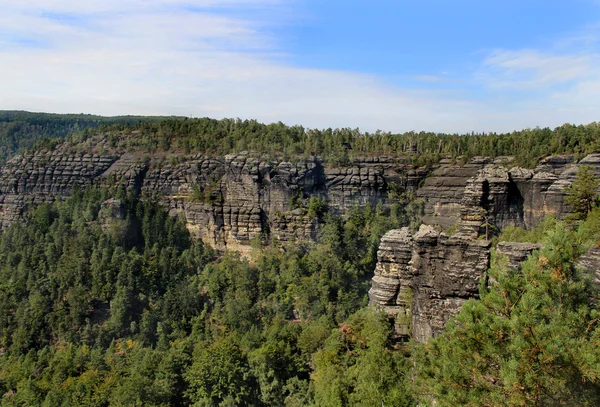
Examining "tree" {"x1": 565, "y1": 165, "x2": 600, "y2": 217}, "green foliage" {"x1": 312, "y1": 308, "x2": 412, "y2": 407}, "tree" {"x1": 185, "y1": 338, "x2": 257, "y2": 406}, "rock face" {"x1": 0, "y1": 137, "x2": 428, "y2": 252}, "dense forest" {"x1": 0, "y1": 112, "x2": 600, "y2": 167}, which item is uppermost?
"dense forest" {"x1": 0, "y1": 112, "x2": 600, "y2": 167}

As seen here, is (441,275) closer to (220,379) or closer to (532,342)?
(532,342)

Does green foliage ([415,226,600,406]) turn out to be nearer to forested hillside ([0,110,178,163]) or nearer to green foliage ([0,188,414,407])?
green foliage ([0,188,414,407])

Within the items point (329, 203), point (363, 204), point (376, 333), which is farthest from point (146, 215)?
point (376, 333)

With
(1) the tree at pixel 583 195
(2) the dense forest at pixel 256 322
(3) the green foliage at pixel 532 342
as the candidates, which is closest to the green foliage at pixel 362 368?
(2) the dense forest at pixel 256 322

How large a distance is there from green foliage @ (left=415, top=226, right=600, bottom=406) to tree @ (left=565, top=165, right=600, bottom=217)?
21.9 m

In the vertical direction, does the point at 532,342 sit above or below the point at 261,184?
above

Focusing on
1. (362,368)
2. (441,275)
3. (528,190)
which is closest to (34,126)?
(528,190)

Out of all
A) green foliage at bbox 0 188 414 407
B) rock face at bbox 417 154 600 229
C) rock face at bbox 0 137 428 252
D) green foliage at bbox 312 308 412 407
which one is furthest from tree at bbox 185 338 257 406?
rock face at bbox 417 154 600 229

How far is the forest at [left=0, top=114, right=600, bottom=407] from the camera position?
14.8 meters

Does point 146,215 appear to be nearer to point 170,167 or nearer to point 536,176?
point 170,167

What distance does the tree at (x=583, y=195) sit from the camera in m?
35.0

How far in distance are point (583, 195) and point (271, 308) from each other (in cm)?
3069

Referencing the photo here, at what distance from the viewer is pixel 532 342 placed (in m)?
14.0

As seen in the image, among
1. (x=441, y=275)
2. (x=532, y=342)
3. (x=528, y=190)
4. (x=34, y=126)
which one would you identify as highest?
(x=34, y=126)
